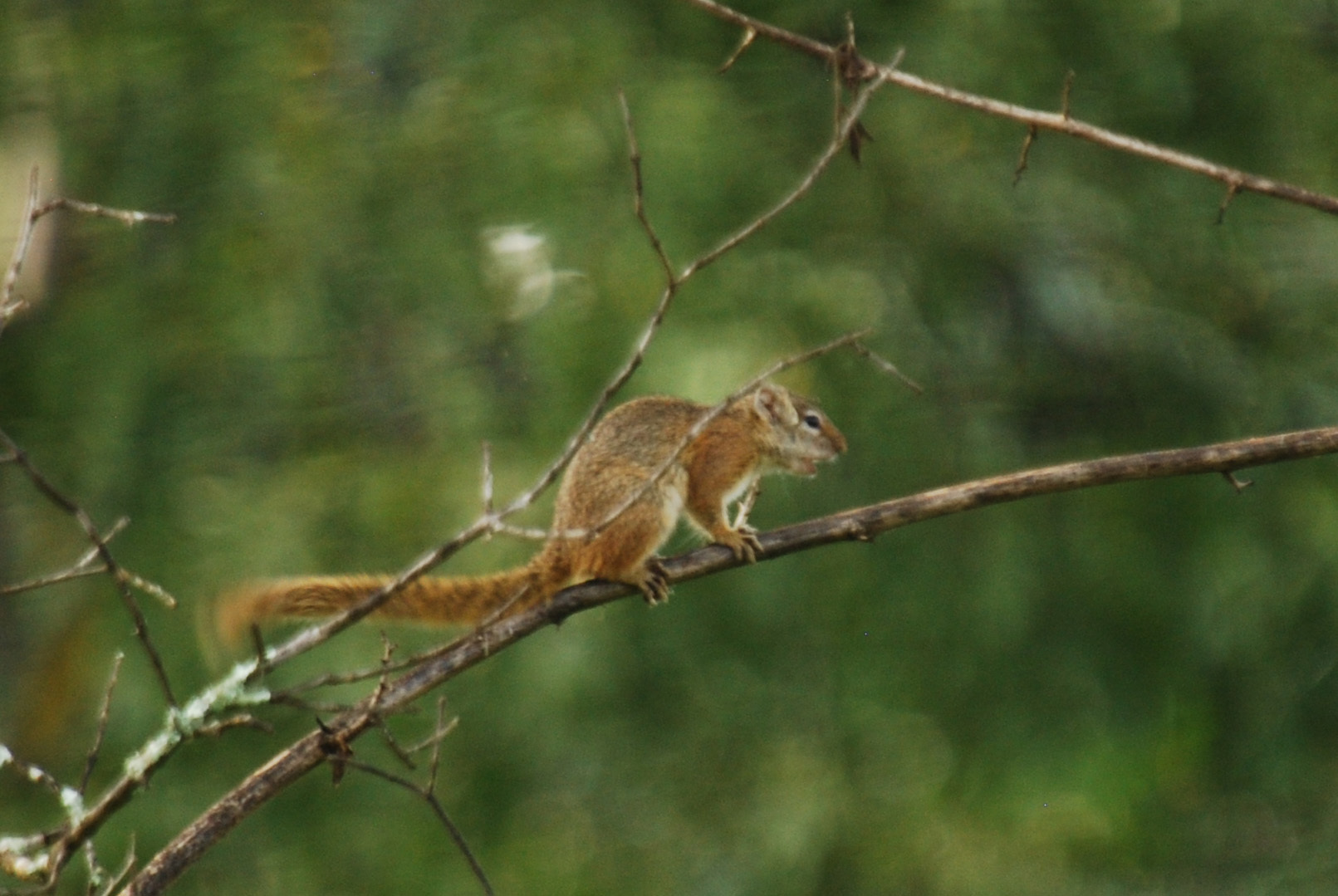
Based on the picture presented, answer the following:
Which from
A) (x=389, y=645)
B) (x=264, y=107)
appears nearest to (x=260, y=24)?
(x=264, y=107)

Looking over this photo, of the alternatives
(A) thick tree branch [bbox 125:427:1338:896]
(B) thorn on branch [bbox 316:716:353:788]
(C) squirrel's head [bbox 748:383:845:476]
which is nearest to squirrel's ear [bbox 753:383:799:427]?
(C) squirrel's head [bbox 748:383:845:476]

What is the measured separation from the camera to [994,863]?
164 inches

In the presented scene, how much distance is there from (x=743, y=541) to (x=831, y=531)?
0.75 m

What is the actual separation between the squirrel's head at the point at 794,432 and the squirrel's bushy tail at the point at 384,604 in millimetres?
805

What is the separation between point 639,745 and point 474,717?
444mm

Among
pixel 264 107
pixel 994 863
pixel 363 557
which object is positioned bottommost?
pixel 994 863

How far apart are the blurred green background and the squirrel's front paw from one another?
775 mm

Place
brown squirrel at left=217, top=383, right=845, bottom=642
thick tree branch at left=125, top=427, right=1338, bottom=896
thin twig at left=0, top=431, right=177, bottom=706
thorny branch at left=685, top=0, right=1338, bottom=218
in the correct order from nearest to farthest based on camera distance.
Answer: thin twig at left=0, top=431, right=177, bottom=706 < thick tree branch at left=125, top=427, right=1338, bottom=896 < thorny branch at left=685, top=0, right=1338, bottom=218 < brown squirrel at left=217, top=383, right=845, bottom=642

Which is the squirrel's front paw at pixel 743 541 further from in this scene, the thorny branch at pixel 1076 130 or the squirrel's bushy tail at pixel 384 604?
the thorny branch at pixel 1076 130

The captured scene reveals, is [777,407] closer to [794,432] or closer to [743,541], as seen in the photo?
[794,432]

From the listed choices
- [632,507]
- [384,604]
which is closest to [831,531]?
[632,507]

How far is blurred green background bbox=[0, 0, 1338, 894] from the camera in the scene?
13.5ft

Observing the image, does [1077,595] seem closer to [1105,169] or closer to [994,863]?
[994,863]

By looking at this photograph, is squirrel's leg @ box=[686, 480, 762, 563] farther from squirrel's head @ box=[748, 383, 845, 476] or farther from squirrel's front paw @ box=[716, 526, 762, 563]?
squirrel's head @ box=[748, 383, 845, 476]
